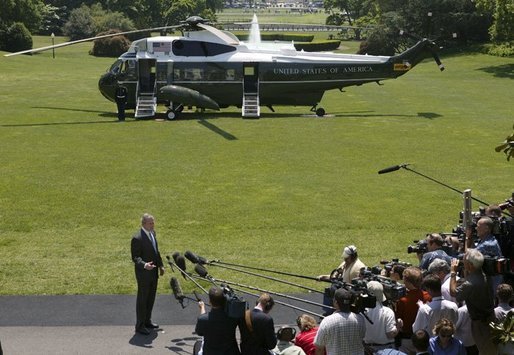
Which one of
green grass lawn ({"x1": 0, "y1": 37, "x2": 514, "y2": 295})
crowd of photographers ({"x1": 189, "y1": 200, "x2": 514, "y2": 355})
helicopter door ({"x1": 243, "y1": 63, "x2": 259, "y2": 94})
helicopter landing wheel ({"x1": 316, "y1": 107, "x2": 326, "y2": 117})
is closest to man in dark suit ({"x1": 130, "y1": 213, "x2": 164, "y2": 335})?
green grass lawn ({"x1": 0, "y1": 37, "x2": 514, "y2": 295})

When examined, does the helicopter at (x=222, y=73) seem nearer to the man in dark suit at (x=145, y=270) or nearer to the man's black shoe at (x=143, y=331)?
the man in dark suit at (x=145, y=270)

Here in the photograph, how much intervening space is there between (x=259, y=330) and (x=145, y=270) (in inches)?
150

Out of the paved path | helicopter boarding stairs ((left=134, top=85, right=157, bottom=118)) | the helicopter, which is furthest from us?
the helicopter

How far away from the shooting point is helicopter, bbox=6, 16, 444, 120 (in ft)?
117

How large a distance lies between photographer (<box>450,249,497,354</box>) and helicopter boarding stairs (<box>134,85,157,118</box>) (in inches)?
1034

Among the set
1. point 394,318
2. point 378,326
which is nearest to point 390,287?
point 394,318

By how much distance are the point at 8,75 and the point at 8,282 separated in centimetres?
4284

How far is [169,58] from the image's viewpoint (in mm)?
35938

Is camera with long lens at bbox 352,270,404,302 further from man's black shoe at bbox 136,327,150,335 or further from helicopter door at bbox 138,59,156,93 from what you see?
helicopter door at bbox 138,59,156,93

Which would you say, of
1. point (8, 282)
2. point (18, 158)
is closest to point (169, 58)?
point (18, 158)

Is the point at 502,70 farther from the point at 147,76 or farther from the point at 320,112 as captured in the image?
the point at 147,76

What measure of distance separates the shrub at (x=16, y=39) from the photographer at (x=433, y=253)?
68985 millimetres

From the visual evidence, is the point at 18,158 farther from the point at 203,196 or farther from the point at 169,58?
the point at 169,58

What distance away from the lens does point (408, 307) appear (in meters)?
10.4
